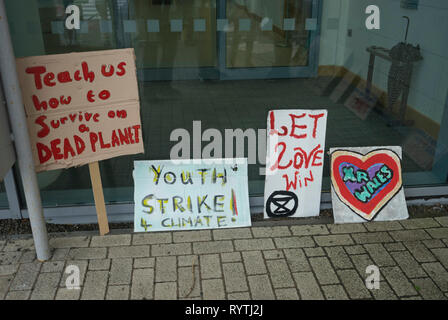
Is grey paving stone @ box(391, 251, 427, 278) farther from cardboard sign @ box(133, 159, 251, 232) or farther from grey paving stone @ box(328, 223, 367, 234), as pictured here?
cardboard sign @ box(133, 159, 251, 232)

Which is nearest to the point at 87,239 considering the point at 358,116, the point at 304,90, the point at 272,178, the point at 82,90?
the point at 82,90

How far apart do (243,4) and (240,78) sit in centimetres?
67

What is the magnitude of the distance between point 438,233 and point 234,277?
1.93 metres

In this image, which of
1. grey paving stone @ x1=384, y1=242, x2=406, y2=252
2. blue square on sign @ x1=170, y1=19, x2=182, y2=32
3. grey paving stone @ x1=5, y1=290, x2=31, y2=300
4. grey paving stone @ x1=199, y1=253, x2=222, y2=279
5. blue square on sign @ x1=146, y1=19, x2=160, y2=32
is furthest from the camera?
blue square on sign @ x1=170, y1=19, x2=182, y2=32

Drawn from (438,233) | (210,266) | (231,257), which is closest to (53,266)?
(210,266)

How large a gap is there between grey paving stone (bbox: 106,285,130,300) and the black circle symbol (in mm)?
1481

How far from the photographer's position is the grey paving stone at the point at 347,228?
3723 mm

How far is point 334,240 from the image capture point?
141 inches

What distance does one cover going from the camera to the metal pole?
275 centimetres

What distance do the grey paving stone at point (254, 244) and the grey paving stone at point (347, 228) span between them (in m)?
0.61

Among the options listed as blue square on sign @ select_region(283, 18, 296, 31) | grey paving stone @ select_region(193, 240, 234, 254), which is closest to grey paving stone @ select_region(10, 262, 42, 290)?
grey paving stone @ select_region(193, 240, 234, 254)

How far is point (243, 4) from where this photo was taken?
3787mm

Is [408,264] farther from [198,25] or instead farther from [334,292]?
[198,25]

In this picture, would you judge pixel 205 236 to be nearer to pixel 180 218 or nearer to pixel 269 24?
pixel 180 218
